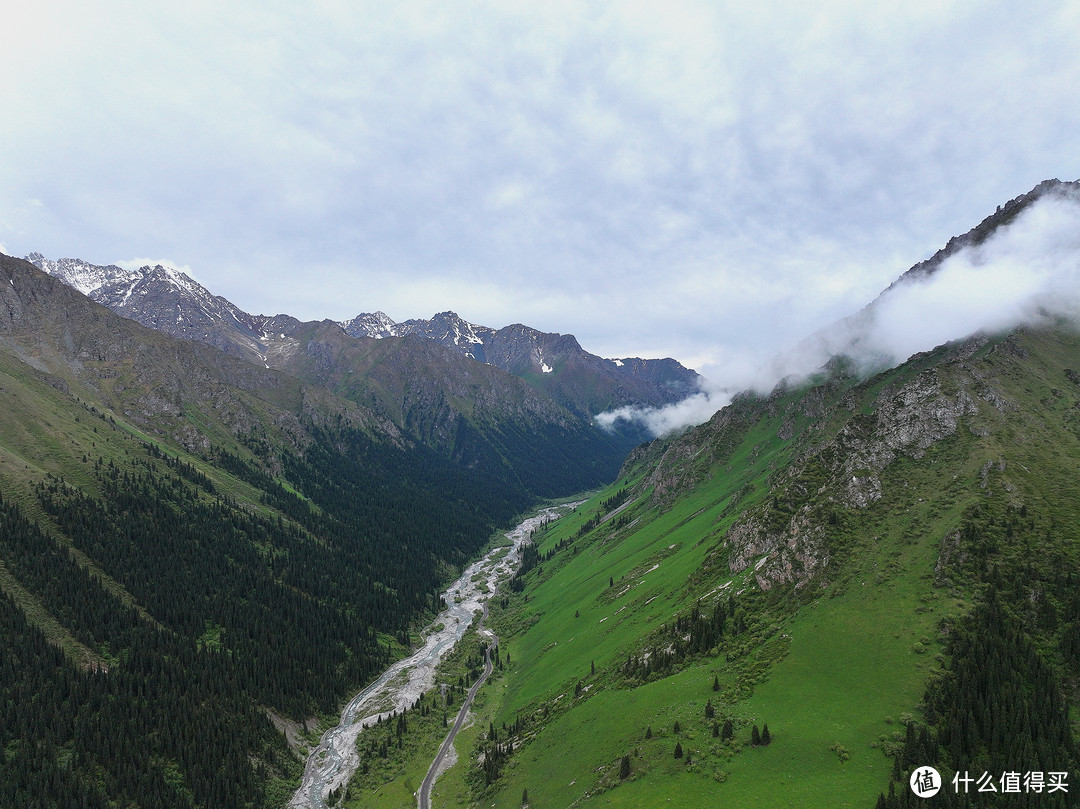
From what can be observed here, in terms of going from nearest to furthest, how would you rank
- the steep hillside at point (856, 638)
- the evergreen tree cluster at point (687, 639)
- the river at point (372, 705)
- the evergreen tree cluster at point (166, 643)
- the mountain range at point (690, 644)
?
the steep hillside at point (856, 638) < the mountain range at point (690, 644) < the evergreen tree cluster at point (687, 639) < the evergreen tree cluster at point (166, 643) < the river at point (372, 705)

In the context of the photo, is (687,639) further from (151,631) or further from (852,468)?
(151,631)

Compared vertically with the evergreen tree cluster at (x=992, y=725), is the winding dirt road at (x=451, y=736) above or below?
below

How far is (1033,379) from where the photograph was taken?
95500mm

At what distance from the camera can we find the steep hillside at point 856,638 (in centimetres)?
4622

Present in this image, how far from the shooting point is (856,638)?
59.5m

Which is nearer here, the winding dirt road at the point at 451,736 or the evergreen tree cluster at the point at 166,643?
the winding dirt road at the point at 451,736

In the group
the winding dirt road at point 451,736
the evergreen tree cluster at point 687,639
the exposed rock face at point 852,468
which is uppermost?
the exposed rock face at point 852,468

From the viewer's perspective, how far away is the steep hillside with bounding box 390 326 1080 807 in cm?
4622

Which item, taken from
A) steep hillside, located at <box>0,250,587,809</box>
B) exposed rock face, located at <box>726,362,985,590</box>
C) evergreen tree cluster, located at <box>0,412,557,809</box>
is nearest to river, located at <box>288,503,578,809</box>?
steep hillside, located at <box>0,250,587,809</box>

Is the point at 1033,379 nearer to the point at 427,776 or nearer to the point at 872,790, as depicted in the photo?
the point at 872,790

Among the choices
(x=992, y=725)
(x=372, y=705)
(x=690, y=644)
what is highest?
(x=992, y=725)

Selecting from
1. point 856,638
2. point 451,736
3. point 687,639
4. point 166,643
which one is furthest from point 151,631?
point 856,638

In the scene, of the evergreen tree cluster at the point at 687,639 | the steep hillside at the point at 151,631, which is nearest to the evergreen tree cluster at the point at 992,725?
the evergreen tree cluster at the point at 687,639

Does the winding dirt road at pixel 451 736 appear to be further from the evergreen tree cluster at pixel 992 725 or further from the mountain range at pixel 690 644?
the evergreen tree cluster at pixel 992 725
